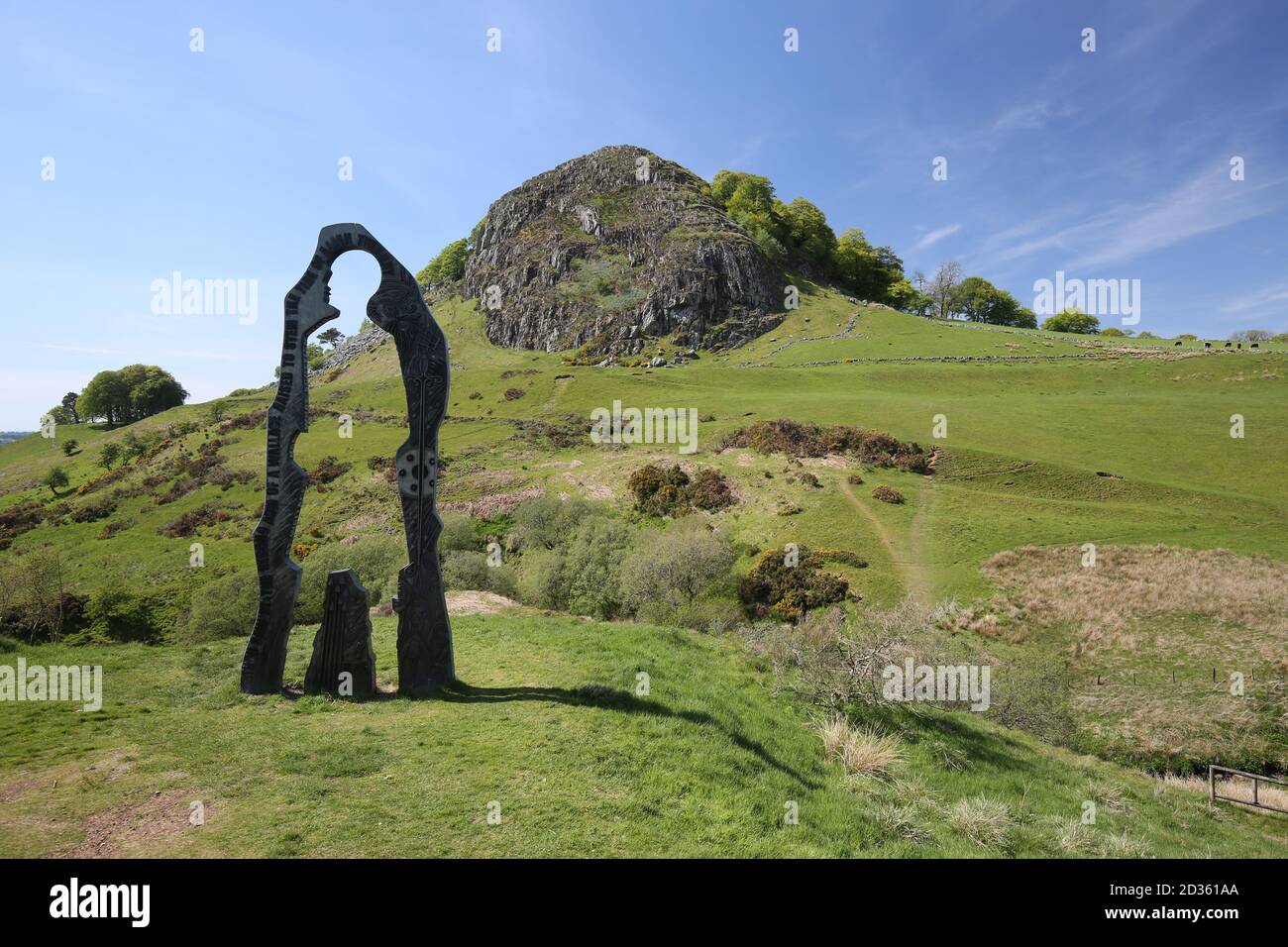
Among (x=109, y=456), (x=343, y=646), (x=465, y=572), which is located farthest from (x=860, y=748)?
(x=109, y=456)

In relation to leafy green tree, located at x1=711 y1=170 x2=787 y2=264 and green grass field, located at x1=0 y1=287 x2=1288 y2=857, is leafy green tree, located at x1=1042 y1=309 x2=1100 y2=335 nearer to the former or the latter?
leafy green tree, located at x1=711 y1=170 x2=787 y2=264

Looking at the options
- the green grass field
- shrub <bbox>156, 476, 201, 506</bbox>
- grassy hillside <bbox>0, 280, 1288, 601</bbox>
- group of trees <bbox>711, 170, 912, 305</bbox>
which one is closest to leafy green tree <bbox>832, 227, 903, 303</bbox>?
group of trees <bbox>711, 170, 912, 305</bbox>

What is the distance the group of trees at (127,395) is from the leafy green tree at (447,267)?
236ft

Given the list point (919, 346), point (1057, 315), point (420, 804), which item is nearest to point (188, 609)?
point (420, 804)

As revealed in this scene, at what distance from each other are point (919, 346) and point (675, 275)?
4768 centimetres

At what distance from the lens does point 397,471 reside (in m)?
11.7

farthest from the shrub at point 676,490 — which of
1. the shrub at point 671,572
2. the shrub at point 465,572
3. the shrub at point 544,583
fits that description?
the shrub at point 465,572

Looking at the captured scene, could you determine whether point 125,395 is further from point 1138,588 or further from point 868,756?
point 1138,588

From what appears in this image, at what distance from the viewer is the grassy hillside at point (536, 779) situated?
698 cm

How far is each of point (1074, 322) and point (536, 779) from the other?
137995 millimetres

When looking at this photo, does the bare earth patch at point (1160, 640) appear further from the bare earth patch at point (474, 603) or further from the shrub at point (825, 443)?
the bare earth patch at point (474, 603)

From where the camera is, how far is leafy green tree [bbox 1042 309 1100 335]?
11064cm
